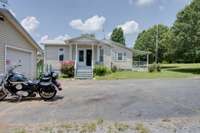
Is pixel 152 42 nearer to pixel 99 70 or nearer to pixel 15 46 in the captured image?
pixel 99 70

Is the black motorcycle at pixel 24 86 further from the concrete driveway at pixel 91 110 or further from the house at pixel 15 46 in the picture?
the house at pixel 15 46

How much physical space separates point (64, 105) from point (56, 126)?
2.90 metres

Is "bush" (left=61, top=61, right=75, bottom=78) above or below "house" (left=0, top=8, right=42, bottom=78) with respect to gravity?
below

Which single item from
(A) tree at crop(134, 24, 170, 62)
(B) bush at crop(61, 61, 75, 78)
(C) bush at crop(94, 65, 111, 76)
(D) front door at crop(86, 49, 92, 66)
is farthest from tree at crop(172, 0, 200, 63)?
(A) tree at crop(134, 24, 170, 62)

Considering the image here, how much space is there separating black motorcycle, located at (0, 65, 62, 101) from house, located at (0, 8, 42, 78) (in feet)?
10.9

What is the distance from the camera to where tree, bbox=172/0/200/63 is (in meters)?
31.8

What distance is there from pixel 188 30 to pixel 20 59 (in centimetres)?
2356

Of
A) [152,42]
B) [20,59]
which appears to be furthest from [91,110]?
[152,42]

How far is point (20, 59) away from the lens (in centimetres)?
1579

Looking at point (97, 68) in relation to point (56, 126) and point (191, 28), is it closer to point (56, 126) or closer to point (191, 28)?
point (191, 28)

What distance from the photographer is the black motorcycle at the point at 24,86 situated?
981 centimetres

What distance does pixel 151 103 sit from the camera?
9180mm

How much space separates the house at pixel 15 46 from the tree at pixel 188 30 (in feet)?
68.7

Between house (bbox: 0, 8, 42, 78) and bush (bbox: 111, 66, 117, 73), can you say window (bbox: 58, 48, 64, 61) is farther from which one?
house (bbox: 0, 8, 42, 78)
